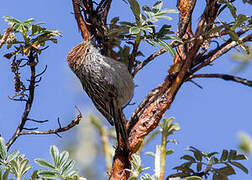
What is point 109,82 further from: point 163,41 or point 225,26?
point 225,26

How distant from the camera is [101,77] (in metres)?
2.76

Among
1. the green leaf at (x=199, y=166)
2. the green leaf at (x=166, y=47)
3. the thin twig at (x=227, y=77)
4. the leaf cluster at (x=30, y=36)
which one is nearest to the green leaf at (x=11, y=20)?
the leaf cluster at (x=30, y=36)

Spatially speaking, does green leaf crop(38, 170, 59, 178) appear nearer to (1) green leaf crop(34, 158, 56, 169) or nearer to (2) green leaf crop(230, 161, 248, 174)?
(1) green leaf crop(34, 158, 56, 169)

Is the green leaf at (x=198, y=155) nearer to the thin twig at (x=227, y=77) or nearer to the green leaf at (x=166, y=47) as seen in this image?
the thin twig at (x=227, y=77)

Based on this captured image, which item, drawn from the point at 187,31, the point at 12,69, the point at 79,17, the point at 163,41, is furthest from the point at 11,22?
the point at 187,31

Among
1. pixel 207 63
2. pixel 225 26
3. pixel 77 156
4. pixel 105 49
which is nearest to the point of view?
pixel 225 26

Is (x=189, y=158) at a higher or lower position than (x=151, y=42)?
lower

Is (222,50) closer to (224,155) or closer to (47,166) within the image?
(224,155)

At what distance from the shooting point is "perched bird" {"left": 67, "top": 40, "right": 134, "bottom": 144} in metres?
2.54

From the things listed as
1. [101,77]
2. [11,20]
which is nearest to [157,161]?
[11,20]

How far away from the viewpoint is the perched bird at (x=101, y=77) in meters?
2.54

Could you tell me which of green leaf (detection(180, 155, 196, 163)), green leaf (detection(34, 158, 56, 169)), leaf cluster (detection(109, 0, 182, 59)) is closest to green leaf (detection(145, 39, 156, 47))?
leaf cluster (detection(109, 0, 182, 59))

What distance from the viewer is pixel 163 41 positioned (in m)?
1.81

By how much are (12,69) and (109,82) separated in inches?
35.7
